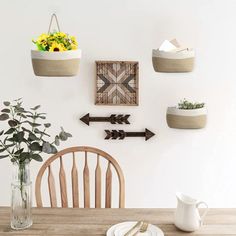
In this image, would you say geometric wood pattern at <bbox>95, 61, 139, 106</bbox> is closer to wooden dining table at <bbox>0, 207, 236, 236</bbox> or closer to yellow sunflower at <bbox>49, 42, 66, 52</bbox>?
yellow sunflower at <bbox>49, 42, 66, 52</bbox>

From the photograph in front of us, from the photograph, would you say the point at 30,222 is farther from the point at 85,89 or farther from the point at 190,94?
the point at 190,94

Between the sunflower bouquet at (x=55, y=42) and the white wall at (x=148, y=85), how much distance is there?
534 millimetres

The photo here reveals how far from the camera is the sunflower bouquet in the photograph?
2072mm

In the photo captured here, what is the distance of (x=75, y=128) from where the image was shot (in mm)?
2727

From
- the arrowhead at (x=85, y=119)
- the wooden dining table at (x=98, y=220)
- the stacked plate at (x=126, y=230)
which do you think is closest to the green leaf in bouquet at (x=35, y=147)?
the wooden dining table at (x=98, y=220)

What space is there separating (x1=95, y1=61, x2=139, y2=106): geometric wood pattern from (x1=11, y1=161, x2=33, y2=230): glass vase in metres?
1.14

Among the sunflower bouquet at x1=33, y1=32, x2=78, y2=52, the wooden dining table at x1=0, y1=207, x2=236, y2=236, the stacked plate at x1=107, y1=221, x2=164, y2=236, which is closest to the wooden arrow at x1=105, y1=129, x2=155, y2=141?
the sunflower bouquet at x1=33, y1=32, x2=78, y2=52

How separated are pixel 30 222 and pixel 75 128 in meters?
1.12

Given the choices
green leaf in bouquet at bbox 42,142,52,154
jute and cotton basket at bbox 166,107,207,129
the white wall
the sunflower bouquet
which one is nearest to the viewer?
green leaf in bouquet at bbox 42,142,52,154

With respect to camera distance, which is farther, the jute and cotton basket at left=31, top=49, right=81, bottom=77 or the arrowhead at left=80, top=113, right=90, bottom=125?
the arrowhead at left=80, top=113, right=90, bottom=125

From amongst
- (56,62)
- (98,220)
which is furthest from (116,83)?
(98,220)

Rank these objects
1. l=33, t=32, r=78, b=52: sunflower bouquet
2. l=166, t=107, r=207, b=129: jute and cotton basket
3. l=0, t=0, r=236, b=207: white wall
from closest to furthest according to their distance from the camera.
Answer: l=33, t=32, r=78, b=52: sunflower bouquet
l=166, t=107, r=207, b=129: jute and cotton basket
l=0, t=0, r=236, b=207: white wall

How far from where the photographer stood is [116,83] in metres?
2.70

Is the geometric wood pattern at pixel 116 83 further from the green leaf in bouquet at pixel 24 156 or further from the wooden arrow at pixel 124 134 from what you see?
the green leaf in bouquet at pixel 24 156
